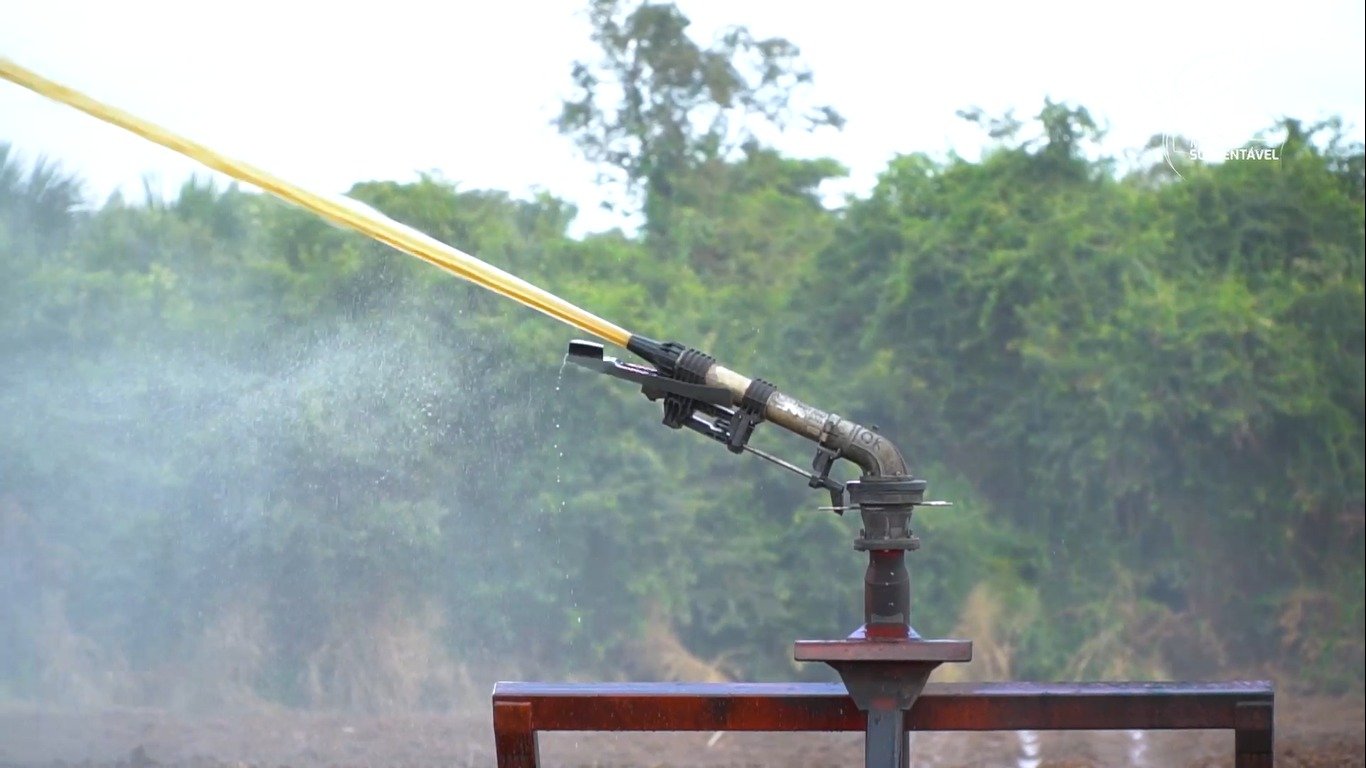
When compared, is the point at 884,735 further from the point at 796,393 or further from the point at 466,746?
the point at 796,393

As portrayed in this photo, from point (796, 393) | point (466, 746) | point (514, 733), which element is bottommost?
point (466, 746)

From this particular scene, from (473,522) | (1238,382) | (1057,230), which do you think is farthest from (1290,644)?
(473,522)

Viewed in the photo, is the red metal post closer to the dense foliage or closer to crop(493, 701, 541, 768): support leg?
crop(493, 701, 541, 768): support leg

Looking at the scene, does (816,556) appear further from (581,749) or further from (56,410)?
(56,410)

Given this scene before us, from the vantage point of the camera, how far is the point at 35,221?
720 cm

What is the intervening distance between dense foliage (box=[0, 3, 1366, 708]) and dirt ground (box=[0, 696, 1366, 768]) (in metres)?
0.41

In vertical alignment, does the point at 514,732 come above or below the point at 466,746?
above

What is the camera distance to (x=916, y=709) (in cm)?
394

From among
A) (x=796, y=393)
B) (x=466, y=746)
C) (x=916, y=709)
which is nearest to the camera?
(x=916, y=709)

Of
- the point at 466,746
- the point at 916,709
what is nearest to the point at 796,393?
the point at 466,746

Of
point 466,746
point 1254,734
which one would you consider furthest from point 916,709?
point 466,746

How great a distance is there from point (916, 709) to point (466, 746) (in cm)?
349

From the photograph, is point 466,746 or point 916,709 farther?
point 466,746

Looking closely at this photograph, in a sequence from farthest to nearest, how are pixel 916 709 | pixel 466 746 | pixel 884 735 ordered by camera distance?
pixel 466 746
pixel 916 709
pixel 884 735
